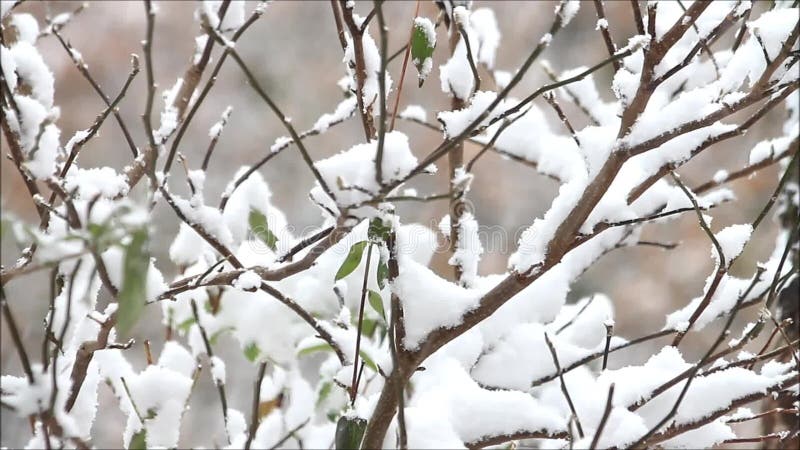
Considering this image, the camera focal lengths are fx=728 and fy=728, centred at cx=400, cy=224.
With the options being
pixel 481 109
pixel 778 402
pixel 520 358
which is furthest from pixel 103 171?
pixel 778 402

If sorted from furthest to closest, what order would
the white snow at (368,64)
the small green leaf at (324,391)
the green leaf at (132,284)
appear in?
1. the small green leaf at (324,391)
2. the white snow at (368,64)
3. the green leaf at (132,284)

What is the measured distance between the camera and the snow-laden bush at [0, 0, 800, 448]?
504mm

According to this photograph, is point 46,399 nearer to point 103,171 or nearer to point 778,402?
point 103,171

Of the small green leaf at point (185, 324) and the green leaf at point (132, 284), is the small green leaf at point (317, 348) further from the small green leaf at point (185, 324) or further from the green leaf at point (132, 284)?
the green leaf at point (132, 284)

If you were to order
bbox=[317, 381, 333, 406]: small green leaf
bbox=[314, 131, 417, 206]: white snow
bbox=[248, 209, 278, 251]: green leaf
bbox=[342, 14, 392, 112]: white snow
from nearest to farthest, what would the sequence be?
bbox=[314, 131, 417, 206]: white snow < bbox=[342, 14, 392, 112]: white snow < bbox=[248, 209, 278, 251]: green leaf < bbox=[317, 381, 333, 406]: small green leaf

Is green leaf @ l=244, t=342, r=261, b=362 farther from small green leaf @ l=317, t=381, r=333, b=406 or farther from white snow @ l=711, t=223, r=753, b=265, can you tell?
white snow @ l=711, t=223, r=753, b=265

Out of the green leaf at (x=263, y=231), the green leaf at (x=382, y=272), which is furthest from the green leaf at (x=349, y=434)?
the green leaf at (x=263, y=231)

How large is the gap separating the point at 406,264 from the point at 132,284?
24cm

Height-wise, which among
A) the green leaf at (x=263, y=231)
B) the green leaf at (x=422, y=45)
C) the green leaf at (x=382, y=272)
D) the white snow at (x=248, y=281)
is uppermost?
the green leaf at (x=422, y=45)

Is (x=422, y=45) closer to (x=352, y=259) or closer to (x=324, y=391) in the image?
(x=352, y=259)

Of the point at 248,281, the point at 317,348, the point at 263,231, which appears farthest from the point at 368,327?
the point at 248,281

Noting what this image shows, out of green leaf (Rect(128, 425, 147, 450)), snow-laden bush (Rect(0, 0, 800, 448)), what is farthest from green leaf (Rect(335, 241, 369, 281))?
green leaf (Rect(128, 425, 147, 450))

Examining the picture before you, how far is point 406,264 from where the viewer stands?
0.59 m

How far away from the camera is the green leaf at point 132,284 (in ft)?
1.31
